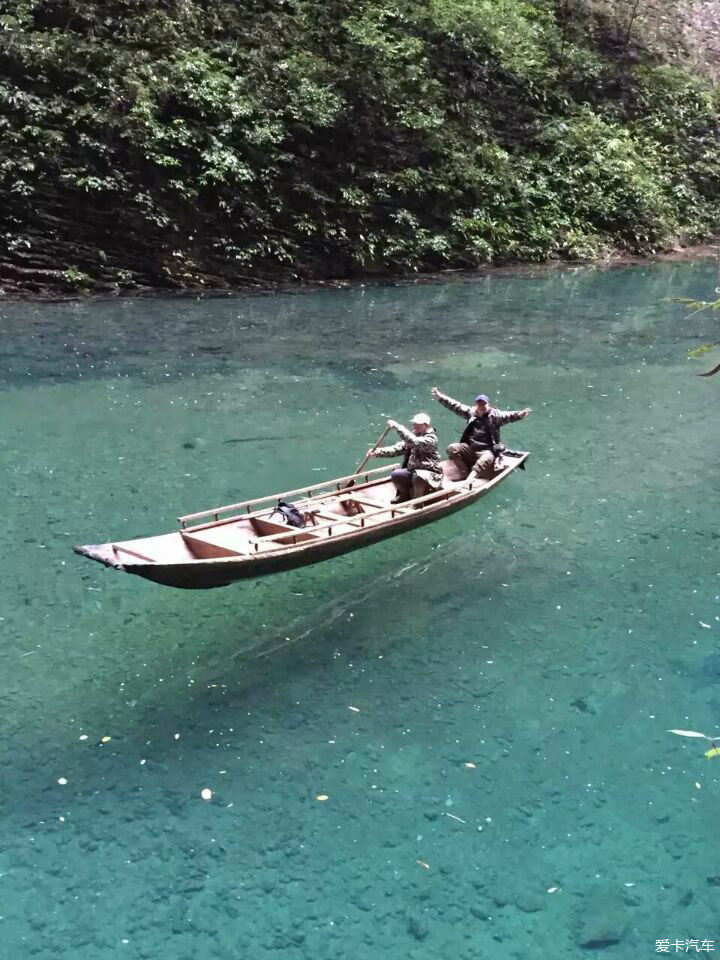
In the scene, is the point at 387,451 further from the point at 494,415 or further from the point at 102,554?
the point at 102,554

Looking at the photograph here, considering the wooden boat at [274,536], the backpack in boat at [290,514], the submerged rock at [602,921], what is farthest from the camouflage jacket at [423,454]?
the submerged rock at [602,921]

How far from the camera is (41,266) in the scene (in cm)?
2105

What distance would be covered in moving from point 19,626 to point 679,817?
5957mm

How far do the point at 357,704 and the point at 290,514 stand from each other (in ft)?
7.32

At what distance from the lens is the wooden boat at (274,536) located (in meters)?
7.12

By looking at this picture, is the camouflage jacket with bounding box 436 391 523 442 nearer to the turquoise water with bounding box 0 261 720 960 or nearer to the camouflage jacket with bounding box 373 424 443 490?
the turquoise water with bounding box 0 261 720 960

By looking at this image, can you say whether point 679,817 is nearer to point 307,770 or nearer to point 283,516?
point 307,770

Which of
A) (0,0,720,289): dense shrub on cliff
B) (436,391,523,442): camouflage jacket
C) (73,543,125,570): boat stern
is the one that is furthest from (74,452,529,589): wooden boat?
(0,0,720,289): dense shrub on cliff

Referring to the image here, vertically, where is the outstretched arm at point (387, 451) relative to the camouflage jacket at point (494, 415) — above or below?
below

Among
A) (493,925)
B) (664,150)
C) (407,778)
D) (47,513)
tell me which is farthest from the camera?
(664,150)

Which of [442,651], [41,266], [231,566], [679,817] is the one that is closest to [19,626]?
[231,566]

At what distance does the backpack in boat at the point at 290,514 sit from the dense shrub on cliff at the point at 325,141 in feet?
48.1

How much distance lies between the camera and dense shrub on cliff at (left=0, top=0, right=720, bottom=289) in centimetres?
2153

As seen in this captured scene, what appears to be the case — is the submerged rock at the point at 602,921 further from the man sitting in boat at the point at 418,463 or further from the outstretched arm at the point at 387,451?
the outstretched arm at the point at 387,451
